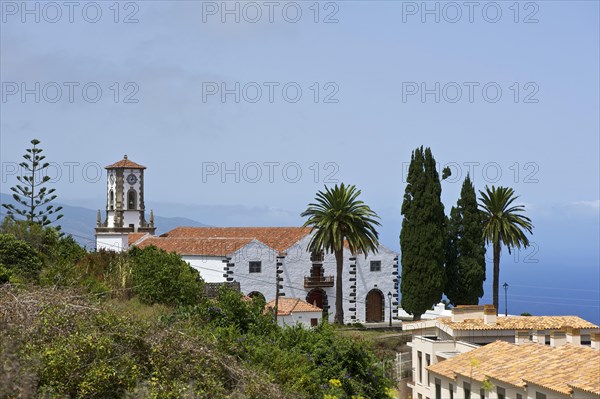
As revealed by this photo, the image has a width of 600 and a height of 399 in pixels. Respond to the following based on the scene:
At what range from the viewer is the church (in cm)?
6850

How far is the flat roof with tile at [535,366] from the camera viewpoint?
27125 mm

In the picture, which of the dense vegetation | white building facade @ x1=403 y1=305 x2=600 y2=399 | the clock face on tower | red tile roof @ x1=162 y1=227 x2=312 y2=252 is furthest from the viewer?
the clock face on tower

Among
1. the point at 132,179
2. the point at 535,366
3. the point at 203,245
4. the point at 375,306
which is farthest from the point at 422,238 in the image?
the point at 535,366

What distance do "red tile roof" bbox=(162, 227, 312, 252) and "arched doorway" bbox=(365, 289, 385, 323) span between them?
22.8 ft

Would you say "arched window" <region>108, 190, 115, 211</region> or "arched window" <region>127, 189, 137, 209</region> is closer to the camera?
"arched window" <region>127, 189, 137, 209</region>

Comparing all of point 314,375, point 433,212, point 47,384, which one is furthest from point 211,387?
point 433,212

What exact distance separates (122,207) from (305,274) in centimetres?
1914

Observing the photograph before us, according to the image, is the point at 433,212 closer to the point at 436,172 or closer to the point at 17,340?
the point at 436,172

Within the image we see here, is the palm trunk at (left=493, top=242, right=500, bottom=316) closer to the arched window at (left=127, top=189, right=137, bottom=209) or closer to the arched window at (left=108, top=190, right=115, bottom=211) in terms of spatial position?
the arched window at (left=127, top=189, right=137, bottom=209)

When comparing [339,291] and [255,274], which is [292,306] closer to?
[339,291]

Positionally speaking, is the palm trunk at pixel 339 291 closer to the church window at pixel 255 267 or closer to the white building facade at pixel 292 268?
the white building facade at pixel 292 268

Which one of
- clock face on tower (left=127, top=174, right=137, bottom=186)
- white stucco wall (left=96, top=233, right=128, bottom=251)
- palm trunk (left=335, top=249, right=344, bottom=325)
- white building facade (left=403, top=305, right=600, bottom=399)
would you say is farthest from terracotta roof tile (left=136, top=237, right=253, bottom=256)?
white building facade (left=403, top=305, right=600, bottom=399)

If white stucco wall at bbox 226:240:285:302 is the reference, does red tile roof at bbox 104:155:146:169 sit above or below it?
above

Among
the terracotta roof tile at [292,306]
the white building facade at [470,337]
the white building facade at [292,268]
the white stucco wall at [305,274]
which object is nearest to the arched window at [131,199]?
the white building facade at [292,268]
